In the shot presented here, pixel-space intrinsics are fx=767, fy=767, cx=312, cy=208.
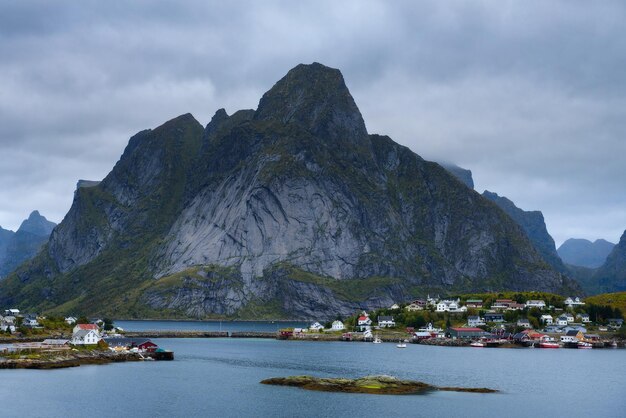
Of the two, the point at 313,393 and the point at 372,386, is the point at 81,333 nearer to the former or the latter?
the point at 313,393

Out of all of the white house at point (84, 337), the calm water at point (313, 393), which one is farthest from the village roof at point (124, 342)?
the calm water at point (313, 393)

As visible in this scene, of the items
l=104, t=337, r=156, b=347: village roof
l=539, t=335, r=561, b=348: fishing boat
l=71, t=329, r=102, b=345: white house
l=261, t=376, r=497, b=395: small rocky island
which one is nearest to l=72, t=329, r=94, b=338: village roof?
l=71, t=329, r=102, b=345: white house

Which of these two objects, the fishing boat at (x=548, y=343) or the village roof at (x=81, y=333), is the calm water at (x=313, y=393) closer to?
the village roof at (x=81, y=333)

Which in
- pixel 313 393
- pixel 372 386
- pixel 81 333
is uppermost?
pixel 81 333

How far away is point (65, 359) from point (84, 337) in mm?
22129

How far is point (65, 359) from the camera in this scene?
128125 millimetres

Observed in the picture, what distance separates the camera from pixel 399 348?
179625mm

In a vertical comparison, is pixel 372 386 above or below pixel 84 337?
below

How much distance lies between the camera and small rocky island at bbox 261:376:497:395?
326 feet

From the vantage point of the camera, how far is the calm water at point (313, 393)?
85375 mm

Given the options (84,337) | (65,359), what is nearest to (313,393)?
(65,359)

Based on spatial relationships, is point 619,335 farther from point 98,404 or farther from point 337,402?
point 98,404

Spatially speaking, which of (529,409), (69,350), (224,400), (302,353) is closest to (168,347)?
(302,353)

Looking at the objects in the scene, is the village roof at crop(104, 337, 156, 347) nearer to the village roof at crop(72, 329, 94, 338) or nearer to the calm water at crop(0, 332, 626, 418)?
the village roof at crop(72, 329, 94, 338)
